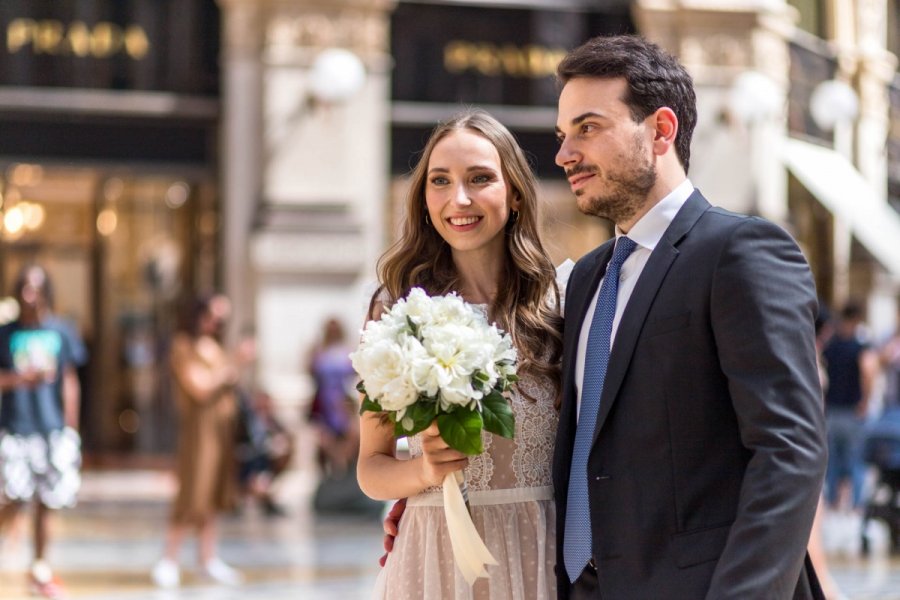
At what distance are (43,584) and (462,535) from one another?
6.47m

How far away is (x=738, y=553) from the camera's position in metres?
2.60

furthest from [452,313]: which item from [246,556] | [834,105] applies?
[834,105]

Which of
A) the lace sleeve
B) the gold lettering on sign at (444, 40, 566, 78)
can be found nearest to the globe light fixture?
the gold lettering on sign at (444, 40, 566, 78)

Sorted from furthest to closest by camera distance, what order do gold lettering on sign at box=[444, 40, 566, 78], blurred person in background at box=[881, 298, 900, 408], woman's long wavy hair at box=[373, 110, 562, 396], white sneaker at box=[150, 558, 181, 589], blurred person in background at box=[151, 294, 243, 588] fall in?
gold lettering on sign at box=[444, 40, 566, 78], blurred person in background at box=[881, 298, 900, 408], blurred person in background at box=[151, 294, 243, 588], white sneaker at box=[150, 558, 181, 589], woman's long wavy hair at box=[373, 110, 562, 396]

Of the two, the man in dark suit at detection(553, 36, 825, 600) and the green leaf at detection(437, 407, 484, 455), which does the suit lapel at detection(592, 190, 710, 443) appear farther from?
the green leaf at detection(437, 407, 484, 455)

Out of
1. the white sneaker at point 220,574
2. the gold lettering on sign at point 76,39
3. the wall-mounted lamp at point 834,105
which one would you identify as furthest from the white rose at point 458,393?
the wall-mounted lamp at point 834,105

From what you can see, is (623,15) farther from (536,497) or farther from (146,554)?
(536,497)

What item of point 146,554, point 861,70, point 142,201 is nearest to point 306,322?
point 142,201

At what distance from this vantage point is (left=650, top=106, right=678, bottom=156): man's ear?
Result: 9.74 ft

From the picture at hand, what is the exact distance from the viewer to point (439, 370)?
3.10m

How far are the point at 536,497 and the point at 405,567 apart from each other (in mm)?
378

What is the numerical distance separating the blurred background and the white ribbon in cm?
1100

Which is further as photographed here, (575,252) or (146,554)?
(575,252)

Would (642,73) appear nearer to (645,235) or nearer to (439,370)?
(645,235)
